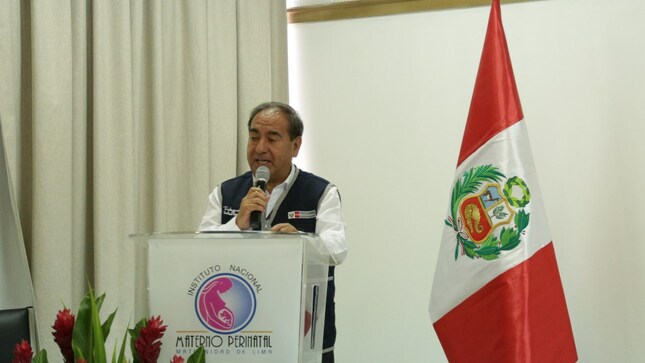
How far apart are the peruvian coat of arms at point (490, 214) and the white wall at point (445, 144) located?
59cm

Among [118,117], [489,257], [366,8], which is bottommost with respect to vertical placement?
[489,257]

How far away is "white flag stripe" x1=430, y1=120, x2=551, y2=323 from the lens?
2812 mm

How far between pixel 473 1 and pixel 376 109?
664mm

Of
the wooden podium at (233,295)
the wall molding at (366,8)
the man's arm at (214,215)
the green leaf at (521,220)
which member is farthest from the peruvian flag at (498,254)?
the wooden podium at (233,295)

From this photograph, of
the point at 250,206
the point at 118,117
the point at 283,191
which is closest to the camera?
the point at 250,206

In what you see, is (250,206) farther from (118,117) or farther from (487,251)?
(118,117)

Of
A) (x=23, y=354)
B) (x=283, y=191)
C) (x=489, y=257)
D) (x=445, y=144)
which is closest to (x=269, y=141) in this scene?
(x=283, y=191)

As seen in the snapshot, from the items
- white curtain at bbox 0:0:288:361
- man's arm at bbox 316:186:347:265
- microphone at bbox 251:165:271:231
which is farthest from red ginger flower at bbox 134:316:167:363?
white curtain at bbox 0:0:288:361

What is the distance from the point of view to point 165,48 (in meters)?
3.38

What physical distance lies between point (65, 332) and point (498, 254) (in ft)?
6.36

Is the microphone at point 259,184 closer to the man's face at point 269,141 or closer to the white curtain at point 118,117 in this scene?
the man's face at point 269,141

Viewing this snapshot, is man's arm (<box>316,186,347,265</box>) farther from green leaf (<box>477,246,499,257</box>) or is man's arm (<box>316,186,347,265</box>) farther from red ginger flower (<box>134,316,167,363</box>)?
red ginger flower (<box>134,316,167,363</box>)

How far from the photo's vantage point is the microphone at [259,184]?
2.08 meters

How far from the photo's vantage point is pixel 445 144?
3.54 m
